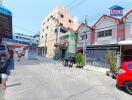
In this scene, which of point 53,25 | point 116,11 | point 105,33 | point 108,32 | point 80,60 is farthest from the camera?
point 53,25

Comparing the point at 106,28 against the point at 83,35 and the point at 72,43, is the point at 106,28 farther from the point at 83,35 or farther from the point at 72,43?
the point at 72,43

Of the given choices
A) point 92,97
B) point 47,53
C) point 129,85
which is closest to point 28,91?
point 92,97

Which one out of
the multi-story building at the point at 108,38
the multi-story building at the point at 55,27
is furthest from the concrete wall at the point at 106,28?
the multi-story building at the point at 55,27

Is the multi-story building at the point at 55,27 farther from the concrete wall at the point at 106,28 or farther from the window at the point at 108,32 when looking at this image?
the window at the point at 108,32

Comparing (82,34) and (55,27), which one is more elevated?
(55,27)

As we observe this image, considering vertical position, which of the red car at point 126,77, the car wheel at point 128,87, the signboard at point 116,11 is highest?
the signboard at point 116,11

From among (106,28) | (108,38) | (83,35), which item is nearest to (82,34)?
(83,35)

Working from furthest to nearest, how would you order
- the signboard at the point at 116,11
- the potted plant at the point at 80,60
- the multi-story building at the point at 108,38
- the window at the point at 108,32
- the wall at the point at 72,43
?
1. the wall at the point at 72,43
2. the window at the point at 108,32
3. the potted plant at the point at 80,60
4. the multi-story building at the point at 108,38
5. the signboard at the point at 116,11

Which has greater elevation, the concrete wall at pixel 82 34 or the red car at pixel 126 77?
the concrete wall at pixel 82 34

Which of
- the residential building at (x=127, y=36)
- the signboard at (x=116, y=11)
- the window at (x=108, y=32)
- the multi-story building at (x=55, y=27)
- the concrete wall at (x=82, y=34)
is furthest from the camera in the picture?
the multi-story building at (x=55, y=27)

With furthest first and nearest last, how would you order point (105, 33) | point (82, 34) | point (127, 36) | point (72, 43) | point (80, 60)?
point (72, 43), point (82, 34), point (105, 33), point (80, 60), point (127, 36)

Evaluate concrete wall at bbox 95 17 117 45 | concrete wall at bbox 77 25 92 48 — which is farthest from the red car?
concrete wall at bbox 77 25 92 48

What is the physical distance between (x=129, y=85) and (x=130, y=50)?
11.1m

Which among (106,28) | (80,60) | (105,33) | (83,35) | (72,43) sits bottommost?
(80,60)
